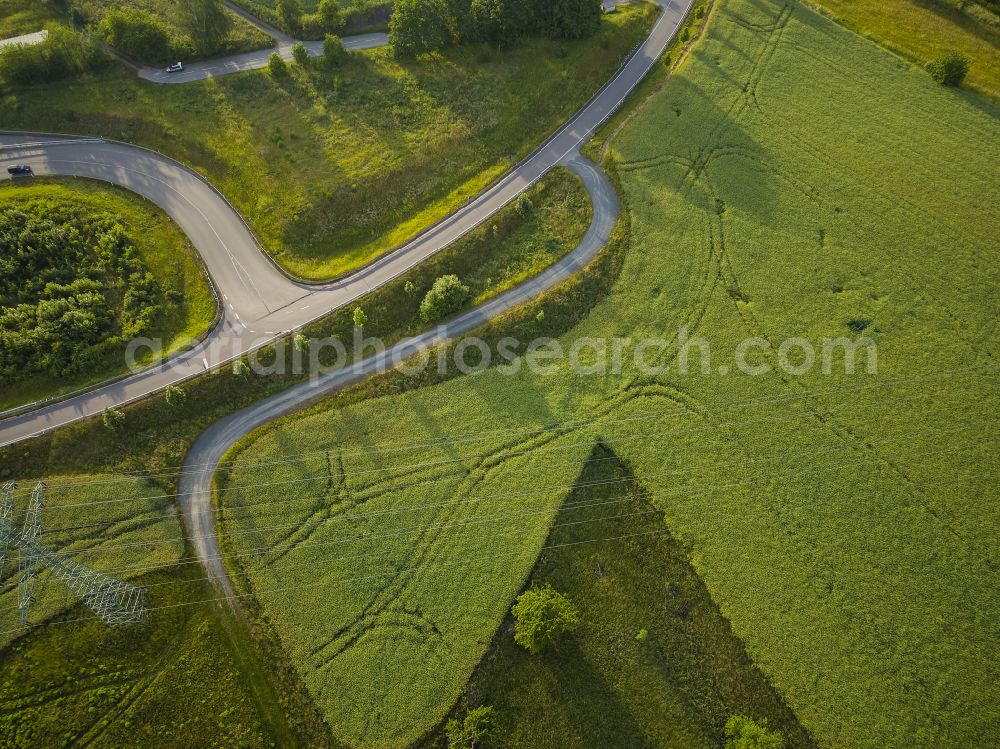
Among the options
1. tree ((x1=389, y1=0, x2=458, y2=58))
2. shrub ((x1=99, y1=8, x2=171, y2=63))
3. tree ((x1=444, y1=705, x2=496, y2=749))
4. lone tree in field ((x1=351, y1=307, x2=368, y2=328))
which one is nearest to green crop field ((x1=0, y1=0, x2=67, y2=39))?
shrub ((x1=99, y1=8, x2=171, y2=63))

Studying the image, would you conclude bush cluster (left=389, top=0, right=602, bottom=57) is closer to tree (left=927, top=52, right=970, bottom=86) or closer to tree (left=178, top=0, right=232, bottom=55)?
tree (left=178, top=0, right=232, bottom=55)

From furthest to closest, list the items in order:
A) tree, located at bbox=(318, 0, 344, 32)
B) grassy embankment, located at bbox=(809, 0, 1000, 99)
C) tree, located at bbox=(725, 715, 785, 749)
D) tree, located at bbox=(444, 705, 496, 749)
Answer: tree, located at bbox=(318, 0, 344, 32) < grassy embankment, located at bbox=(809, 0, 1000, 99) < tree, located at bbox=(444, 705, 496, 749) < tree, located at bbox=(725, 715, 785, 749)

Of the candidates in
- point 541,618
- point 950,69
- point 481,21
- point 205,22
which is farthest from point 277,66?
point 950,69

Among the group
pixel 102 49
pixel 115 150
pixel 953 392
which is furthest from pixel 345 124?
pixel 953 392

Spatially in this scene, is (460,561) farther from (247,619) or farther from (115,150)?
(115,150)

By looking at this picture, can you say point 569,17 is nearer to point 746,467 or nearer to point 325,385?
point 325,385
